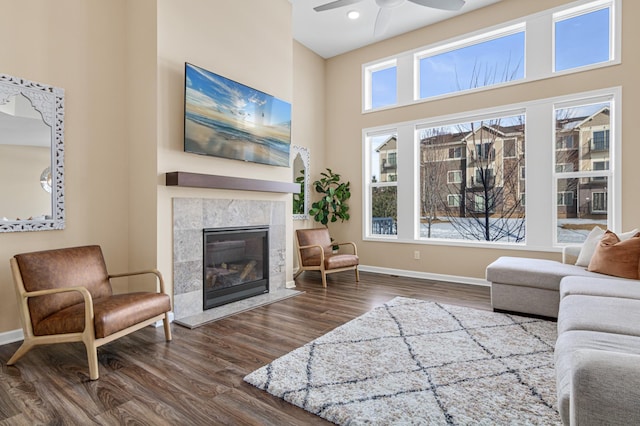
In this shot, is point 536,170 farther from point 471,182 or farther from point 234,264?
point 234,264

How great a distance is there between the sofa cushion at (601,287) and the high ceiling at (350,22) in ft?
12.0

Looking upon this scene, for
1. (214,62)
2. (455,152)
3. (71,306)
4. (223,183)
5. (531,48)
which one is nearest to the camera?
(71,306)

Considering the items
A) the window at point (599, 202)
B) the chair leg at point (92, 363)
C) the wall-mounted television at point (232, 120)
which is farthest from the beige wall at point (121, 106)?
the window at point (599, 202)

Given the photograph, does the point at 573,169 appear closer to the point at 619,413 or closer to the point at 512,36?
the point at 512,36

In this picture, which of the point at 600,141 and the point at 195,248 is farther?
the point at 600,141

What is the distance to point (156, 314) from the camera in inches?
109

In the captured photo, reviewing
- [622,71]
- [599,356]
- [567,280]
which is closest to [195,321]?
[599,356]

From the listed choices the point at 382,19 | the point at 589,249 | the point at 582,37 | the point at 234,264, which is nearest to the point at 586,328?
the point at 589,249

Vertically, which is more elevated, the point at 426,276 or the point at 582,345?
the point at 582,345

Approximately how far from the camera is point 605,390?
3.59 ft

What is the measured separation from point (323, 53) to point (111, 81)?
156 inches

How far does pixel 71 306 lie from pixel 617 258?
186 inches

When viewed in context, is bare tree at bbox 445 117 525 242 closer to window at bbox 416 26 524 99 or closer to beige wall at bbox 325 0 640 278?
beige wall at bbox 325 0 640 278

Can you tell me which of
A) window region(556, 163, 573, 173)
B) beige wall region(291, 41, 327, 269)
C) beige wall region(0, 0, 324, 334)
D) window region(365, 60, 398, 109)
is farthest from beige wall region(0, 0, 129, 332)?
window region(556, 163, 573, 173)
